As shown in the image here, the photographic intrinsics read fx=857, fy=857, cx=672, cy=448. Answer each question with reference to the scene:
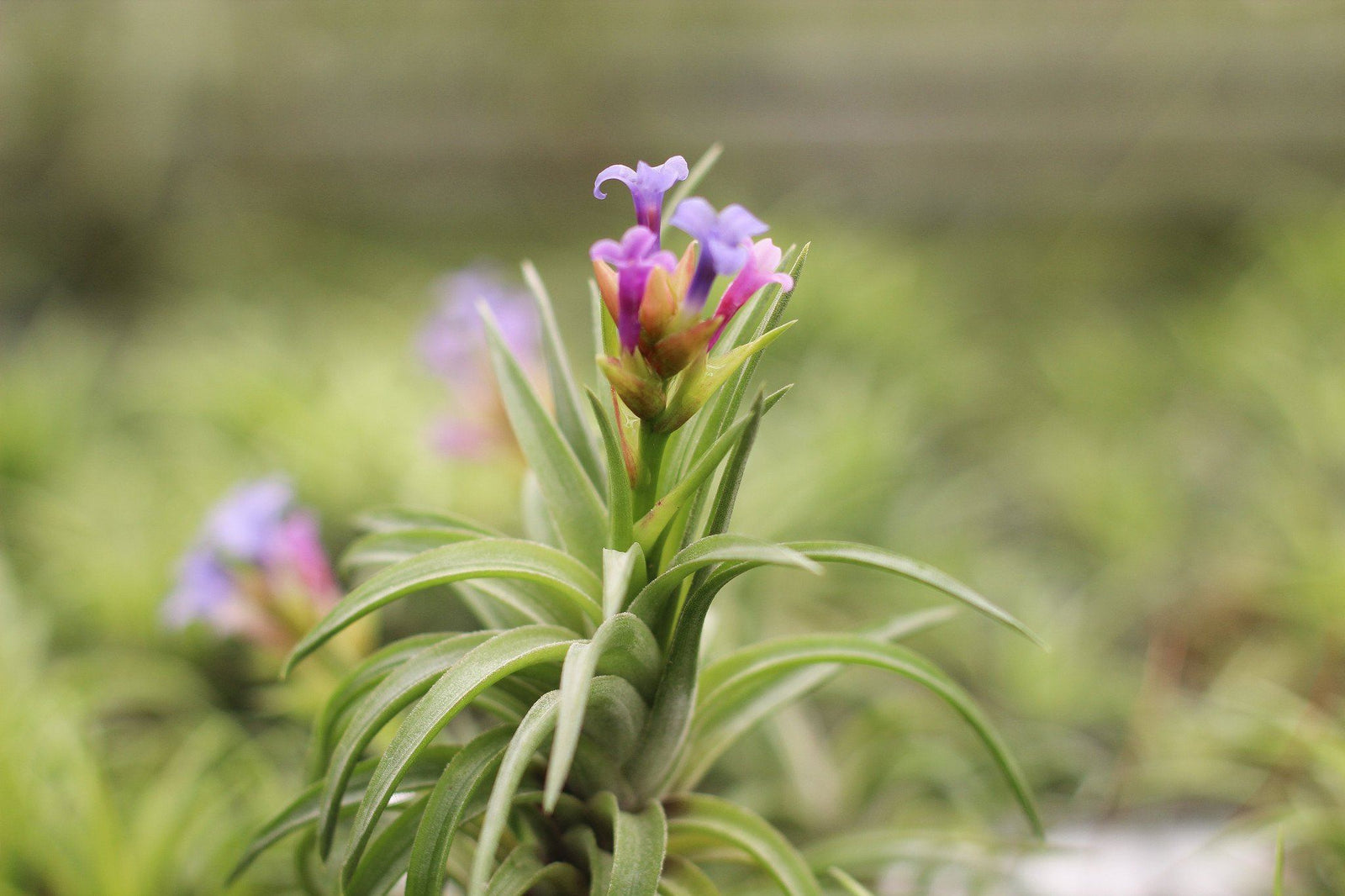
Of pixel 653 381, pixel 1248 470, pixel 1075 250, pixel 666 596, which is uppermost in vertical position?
pixel 1075 250

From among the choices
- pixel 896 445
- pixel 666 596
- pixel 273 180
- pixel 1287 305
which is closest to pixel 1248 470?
pixel 1287 305

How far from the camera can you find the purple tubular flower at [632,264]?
1.48 feet

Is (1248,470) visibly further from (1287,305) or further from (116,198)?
(116,198)

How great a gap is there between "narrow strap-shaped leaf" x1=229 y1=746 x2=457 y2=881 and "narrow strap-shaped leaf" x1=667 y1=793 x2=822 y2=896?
169 mm

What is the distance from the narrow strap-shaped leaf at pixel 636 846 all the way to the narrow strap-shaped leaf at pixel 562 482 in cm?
16

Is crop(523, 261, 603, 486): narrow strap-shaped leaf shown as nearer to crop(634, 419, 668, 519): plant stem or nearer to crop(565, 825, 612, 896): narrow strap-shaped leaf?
crop(634, 419, 668, 519): plant stem

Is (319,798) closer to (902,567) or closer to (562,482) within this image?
(562,482)

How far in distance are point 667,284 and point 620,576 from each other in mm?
163

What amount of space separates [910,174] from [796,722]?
260cm

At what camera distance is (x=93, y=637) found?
1328 millimetres

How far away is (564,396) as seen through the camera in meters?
0.67

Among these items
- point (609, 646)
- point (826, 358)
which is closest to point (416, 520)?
point (609, 646)

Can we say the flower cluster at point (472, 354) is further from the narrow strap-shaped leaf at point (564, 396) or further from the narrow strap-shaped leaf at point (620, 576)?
the narrow strap-shaped leaf at point (620, 576)

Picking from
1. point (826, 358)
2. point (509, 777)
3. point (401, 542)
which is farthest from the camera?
point (826, 358)
